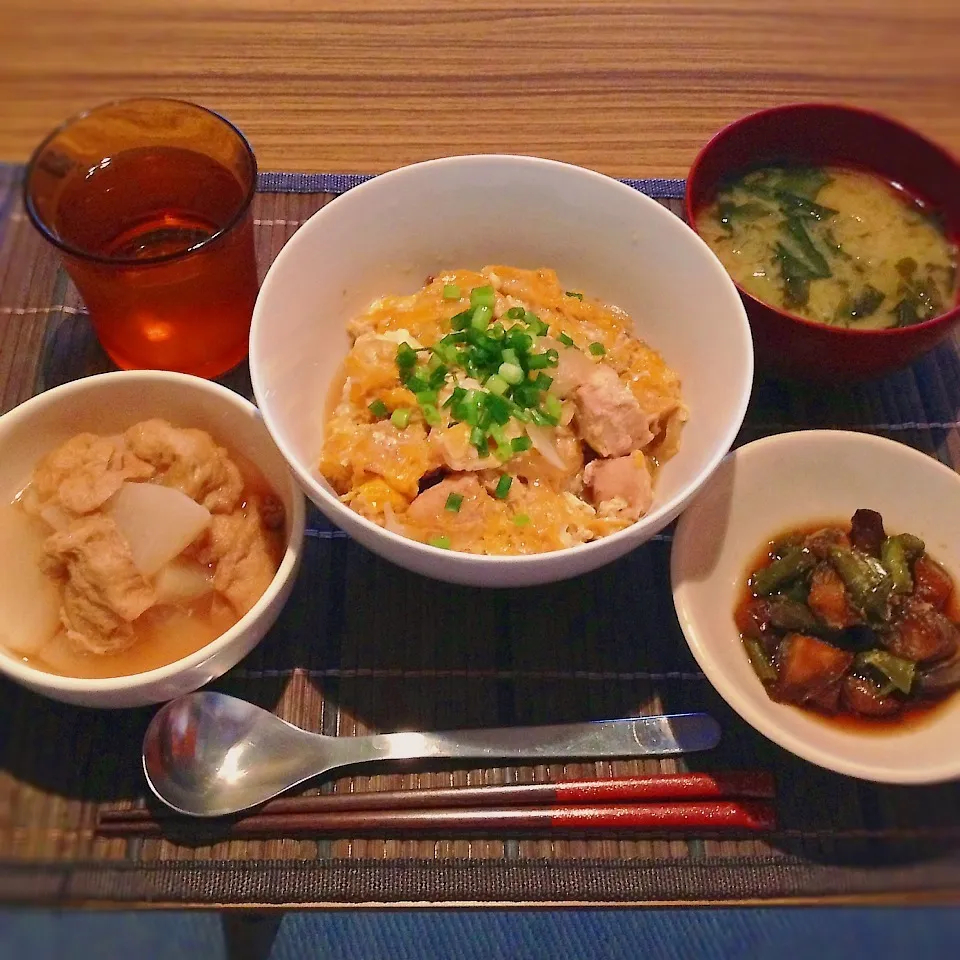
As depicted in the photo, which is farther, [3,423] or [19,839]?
[3,423]

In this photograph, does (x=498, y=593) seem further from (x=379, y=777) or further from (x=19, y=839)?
(x=19, y=839)

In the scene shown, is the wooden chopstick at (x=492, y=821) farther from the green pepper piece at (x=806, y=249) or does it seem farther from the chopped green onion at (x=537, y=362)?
the green pepper piece at (x=806, y=249)

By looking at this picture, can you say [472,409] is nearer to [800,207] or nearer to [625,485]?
[625,485]

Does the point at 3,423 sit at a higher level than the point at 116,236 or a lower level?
lower

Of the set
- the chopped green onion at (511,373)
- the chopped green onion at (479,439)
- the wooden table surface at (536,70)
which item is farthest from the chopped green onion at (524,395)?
the wooden table surface at (536,70)

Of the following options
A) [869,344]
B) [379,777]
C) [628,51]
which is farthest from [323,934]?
[628,51]

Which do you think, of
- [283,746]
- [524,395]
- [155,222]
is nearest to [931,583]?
[524,395]

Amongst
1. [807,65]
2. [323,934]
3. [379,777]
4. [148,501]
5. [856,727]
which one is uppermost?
[807,65]
